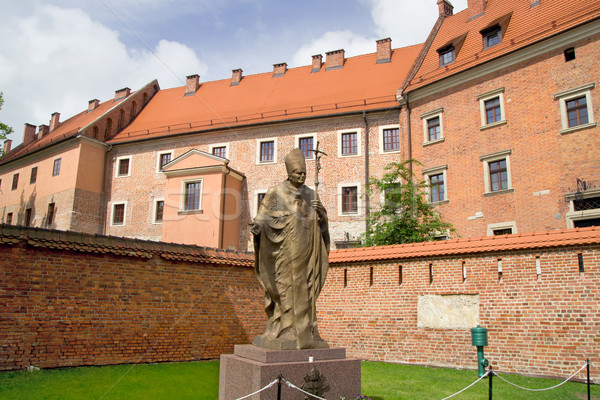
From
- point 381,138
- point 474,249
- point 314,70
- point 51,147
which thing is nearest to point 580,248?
point 474,249

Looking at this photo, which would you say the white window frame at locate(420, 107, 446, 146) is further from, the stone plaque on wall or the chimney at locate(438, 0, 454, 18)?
the stone plaque on wall

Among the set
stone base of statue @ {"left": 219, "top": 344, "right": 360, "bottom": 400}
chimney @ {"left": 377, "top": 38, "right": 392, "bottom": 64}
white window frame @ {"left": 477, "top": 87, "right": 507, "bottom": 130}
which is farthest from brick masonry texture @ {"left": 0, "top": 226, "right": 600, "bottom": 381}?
chimney @ {"left": 377, "top": 38, "right": 392, "bottom": 64}

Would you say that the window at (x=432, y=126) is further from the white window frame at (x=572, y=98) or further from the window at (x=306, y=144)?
the window at (x=306, y=144)

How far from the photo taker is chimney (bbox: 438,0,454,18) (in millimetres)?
25781

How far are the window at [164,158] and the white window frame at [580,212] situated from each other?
20827mm

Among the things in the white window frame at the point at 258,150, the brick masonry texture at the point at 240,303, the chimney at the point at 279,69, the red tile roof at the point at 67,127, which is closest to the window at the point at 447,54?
the white window frame at the point at 258,150

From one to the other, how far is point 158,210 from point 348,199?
11293mm

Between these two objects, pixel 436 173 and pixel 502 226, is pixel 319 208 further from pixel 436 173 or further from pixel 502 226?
pixel 436 173

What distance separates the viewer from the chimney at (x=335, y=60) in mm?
29141

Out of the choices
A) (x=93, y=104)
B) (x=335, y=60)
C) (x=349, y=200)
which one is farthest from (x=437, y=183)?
(x=93, y=104)

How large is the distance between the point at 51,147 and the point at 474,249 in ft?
93.7

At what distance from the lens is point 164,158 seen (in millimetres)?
28766

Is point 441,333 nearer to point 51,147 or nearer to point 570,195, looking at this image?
point 570,195

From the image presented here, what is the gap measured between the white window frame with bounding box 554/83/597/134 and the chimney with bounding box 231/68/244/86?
20.3 meters
